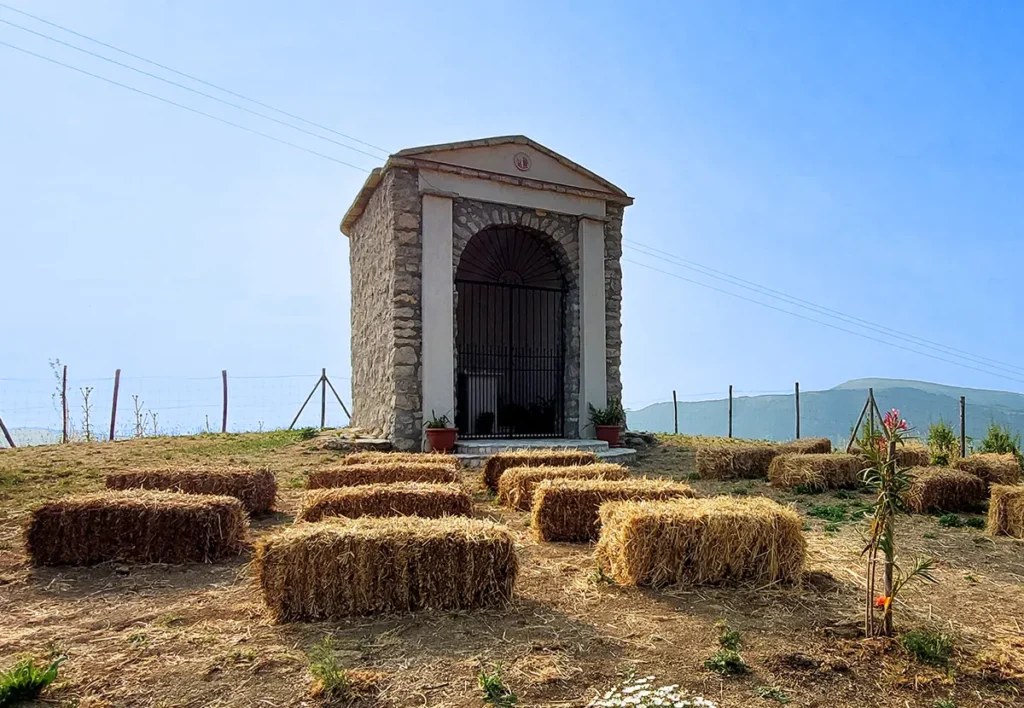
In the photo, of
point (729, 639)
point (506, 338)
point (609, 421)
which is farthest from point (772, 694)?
point (506, 338)

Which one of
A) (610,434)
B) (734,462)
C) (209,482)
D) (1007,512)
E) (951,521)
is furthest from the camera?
(610,434)

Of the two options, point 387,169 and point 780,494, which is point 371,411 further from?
point 780,494

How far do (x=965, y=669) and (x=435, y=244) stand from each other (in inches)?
380

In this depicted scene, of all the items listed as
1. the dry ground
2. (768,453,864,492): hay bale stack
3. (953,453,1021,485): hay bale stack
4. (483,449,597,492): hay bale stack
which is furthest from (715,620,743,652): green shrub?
(953,453,1021,485): hay bale stack

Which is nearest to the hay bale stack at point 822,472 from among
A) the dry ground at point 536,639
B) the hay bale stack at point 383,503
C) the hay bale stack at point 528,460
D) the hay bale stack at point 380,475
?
the hay bale stack at point 528,460

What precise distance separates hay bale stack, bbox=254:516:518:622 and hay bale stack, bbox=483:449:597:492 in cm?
411

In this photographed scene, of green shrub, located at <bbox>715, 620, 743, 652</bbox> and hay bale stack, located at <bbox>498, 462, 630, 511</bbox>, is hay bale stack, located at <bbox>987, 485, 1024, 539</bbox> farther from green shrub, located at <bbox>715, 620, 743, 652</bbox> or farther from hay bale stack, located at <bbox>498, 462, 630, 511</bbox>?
green shrub, located at <bbox>715, 620, 743, 652</bbox>

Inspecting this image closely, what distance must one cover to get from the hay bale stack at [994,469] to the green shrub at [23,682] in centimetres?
844

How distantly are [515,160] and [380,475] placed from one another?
7666 mm

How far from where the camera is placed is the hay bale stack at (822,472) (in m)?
7.72

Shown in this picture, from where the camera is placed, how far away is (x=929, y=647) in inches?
107

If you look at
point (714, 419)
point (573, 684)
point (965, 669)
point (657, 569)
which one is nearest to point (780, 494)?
point (657, 569)

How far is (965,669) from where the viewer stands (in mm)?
2631

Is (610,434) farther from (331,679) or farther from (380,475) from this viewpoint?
(331,679)
